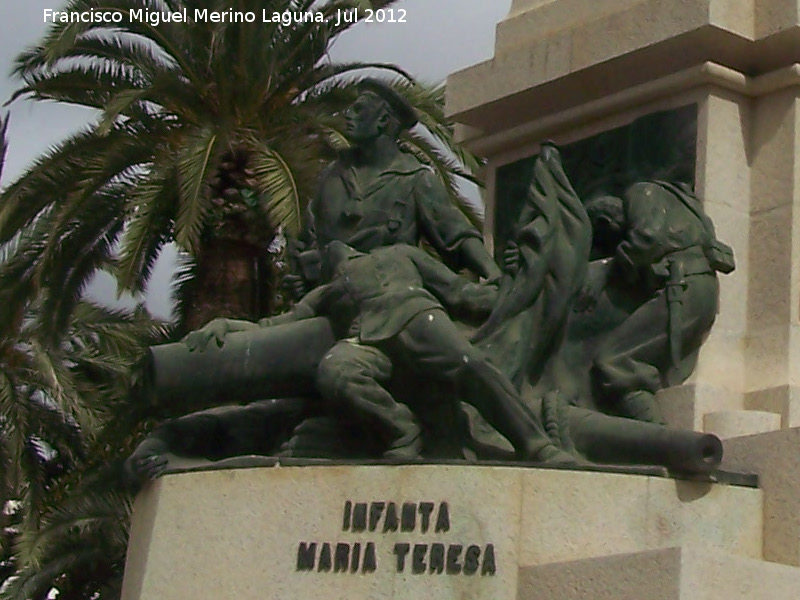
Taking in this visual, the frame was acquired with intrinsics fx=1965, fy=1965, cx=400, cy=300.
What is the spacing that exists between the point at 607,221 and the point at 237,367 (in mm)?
2111

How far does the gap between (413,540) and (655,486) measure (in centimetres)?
113

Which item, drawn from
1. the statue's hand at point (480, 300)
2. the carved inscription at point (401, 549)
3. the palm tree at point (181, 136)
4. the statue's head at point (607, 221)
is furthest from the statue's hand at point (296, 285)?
the palm tree at point (181, 136)

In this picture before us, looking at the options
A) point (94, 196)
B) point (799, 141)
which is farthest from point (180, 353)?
point (94, 196)

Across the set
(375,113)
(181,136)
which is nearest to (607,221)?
(375,113)

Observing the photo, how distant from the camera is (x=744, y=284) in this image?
10.2m

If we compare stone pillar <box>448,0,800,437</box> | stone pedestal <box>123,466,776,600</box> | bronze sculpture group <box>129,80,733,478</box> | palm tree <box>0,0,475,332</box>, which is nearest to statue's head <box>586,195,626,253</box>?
bronze sculpture group <box>129,80,733,478</box>

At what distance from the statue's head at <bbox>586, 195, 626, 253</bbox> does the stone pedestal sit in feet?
5.76

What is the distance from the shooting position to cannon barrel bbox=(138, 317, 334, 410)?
9.67 meters

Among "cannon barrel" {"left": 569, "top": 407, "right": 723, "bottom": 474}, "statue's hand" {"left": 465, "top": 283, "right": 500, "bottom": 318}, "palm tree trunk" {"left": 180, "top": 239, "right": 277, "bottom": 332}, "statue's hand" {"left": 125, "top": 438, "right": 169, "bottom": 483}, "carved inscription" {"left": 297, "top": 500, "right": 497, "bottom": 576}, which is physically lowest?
"carved inscription" {"left": 297, "top": 500, "right": 497, "bottom": 576}

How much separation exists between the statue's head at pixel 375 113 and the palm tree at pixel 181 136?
298 inches

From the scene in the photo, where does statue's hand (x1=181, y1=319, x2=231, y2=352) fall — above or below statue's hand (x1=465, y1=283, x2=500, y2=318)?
below

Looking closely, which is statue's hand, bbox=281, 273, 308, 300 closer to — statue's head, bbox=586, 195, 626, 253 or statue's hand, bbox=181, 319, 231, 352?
Answer: statue's hand, bbox=181, 319, 231, 352

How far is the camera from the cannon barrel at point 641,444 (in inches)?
352

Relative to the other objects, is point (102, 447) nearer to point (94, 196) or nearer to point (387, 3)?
point (94, 196)
